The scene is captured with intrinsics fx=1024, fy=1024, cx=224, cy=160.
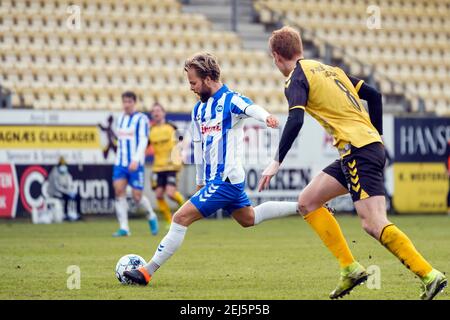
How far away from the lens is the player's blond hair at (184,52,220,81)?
29.8 feet

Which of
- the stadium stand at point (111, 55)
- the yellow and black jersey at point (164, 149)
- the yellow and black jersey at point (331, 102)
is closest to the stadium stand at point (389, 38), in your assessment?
the stadium stand at point (111, 55)

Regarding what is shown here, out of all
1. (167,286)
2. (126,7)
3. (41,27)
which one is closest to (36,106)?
(41,27)

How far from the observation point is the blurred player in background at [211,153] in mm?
9055

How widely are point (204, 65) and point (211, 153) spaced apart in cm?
79

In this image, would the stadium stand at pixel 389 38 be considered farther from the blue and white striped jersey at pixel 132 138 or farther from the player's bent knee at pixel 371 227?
the player's bent knee at pixel 371 227

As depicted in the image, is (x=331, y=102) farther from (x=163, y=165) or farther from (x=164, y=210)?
(x=163, y=165)

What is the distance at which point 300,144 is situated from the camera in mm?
22312

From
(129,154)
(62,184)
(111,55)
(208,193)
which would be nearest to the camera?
(208,193)

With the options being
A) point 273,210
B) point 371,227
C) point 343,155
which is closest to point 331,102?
point 343,155

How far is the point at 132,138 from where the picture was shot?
17141 millimetres

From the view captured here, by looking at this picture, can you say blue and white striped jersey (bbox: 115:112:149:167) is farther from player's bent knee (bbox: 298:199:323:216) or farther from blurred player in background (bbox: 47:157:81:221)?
player's bent knee (bbox: 298:199:323:216)

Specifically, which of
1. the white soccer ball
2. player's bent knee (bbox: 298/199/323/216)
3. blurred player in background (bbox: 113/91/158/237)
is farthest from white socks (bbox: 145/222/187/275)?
blurred player in background (bbox: 113/91/158/237)

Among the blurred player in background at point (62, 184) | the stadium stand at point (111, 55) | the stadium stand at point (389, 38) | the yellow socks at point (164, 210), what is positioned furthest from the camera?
the stadium stand at point (389, 38)

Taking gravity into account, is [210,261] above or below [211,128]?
below
